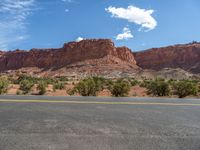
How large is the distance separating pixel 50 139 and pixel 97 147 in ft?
2.68

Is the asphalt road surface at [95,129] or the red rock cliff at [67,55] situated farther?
the red rock cliff at [67,55]

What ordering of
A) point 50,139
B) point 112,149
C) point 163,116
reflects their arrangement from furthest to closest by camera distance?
1. point 163,116
2. point 50,139
3. point 112,149

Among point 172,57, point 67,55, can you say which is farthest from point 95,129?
point 172,57

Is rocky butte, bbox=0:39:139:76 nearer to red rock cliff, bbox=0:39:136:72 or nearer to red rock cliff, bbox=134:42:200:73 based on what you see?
red rock cliff, bbox=0:39:136:72

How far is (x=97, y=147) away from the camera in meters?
4.15

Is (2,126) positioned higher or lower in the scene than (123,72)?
lower

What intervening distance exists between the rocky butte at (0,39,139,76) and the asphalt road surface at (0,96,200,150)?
8432 cm

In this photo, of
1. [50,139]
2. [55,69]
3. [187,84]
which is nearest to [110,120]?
[50,139]

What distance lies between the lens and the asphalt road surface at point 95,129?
4285 mm

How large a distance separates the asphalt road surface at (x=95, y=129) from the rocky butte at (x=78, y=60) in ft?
277

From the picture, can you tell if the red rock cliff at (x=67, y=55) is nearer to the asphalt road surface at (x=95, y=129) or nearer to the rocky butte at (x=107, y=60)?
the rocky butte at (x=107, y=60)

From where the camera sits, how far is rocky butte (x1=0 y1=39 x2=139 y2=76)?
99.8m

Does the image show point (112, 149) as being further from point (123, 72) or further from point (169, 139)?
point (123, 72)

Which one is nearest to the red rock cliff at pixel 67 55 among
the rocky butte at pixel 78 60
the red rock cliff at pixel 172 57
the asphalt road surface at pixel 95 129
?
the rocky butte at pixel 78 60
